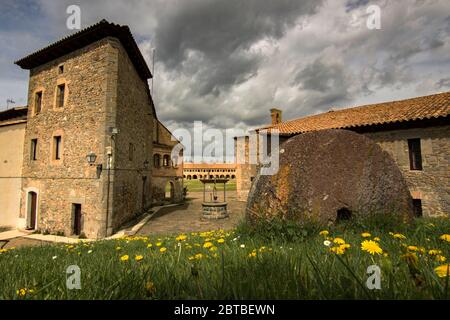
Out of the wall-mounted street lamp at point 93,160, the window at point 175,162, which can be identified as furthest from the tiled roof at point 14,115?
the window at point 175,162

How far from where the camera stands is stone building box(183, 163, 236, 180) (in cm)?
7325

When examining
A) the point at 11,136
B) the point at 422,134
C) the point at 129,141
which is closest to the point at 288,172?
the point at 422,134

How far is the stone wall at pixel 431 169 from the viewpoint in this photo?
10945 mm

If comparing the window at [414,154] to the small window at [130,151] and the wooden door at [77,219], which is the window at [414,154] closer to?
the small window at [130,151]

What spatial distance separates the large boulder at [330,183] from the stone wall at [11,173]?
18.0 metres

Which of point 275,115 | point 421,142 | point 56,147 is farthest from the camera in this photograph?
point 275,115

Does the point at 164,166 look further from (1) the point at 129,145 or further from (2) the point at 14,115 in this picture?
(2) the point at 14,115

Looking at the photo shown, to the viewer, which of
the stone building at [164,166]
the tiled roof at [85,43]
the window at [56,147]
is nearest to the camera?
the tiled roof at [85,43]

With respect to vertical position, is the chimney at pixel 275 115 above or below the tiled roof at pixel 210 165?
above

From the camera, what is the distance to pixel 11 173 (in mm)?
15453

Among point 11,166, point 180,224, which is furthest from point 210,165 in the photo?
point 180,224

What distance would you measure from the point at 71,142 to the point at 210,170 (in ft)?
198

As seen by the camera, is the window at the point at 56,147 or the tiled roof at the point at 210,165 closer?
the window at the point at 56,147
